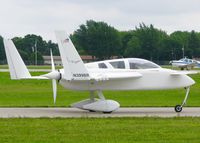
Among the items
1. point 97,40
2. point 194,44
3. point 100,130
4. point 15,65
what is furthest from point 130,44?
point 100,130

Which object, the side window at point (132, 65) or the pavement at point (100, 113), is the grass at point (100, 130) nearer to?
the pavement at point (100, 113)

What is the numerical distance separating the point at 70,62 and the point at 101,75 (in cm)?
122

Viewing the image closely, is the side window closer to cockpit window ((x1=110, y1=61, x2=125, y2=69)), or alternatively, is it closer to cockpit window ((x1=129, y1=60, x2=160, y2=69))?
cockpit window ((x1=129, y1=60, x2=160, y2=69))

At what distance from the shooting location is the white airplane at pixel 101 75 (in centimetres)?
2181

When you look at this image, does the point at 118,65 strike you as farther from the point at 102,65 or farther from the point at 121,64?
the point at 102,65

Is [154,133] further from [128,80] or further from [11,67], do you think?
[11,67]

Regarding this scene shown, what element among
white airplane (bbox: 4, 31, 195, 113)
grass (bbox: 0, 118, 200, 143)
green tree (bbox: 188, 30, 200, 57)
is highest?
green tree (bbox: 188, 30, 200, 57)

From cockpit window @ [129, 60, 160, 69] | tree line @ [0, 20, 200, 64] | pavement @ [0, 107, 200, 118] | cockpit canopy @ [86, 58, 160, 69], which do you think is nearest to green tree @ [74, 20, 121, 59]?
tree line @ [0, 20, 200, 64]

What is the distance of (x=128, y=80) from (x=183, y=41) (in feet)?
408

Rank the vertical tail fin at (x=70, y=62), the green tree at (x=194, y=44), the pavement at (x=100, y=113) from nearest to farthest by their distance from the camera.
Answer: the pavement at (x=100, y=113) < the vertical tail fin at (x=70, y=62) < the green tree at (x=194, y=44)

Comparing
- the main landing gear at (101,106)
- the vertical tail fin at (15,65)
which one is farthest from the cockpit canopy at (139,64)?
the vertical tail fin at (15,65)

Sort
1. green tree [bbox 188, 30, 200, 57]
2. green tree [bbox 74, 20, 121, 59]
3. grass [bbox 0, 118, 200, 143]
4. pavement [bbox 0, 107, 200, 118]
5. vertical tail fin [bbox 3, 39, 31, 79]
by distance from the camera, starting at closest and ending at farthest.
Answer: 1. grass [bbox 0, 118, 200, 143]
2. pavement [bbox 0, 107, 200, 118]
3. vertical tail fin [bbox 3, 39, 31, 79]
4. green tree [bbox 74, 20, 121, 59]
5. green tree [bbox 188, 30, 200, 57]

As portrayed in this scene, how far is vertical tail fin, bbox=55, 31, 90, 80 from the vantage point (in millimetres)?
21672

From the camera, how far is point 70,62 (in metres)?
21.7
